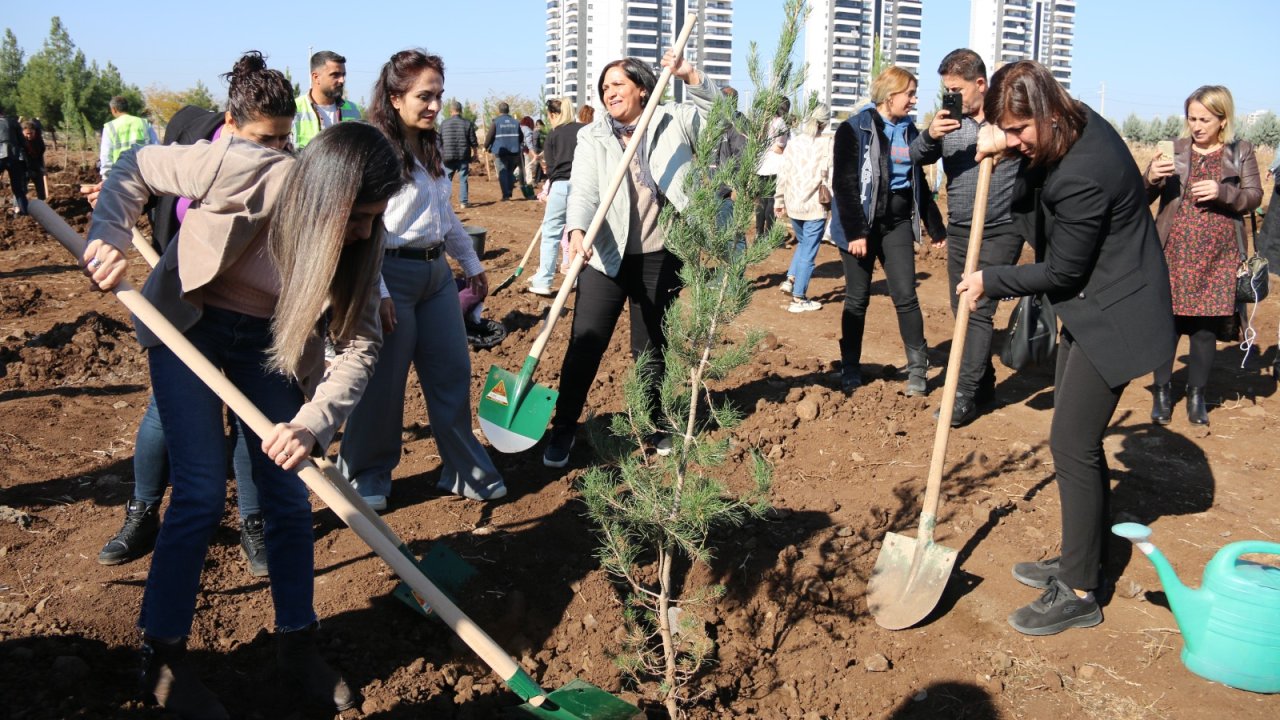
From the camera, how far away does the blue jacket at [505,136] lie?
632 inches

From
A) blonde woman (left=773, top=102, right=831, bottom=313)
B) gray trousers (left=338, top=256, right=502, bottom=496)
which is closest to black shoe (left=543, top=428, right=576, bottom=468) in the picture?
gray trousers (left=338, top=256, right=502, bottom=496)

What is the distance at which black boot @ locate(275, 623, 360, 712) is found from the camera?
8.96 feet

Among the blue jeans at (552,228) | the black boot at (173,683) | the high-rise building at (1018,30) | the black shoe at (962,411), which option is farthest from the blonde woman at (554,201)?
the high-rise building at (1018,30)

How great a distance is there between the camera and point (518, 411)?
448 cm

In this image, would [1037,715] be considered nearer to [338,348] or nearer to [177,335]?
[338,348]

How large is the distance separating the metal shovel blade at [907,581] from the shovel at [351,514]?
1.26 meters

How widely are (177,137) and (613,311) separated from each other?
207 centimetres

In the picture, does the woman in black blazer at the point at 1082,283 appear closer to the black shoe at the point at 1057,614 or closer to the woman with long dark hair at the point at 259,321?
the black shoe at the point at 1057,614

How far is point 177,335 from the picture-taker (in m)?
2.34

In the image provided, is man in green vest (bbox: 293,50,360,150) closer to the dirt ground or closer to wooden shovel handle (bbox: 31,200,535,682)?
the dirt ground

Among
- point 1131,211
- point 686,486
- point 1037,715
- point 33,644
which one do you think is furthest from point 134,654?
point 1131,211

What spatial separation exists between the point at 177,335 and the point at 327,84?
3.55 metres

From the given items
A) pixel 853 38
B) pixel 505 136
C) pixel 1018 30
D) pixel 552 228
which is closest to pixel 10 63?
pixel 505 136

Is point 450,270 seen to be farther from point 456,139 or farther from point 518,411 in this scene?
point 456,139
